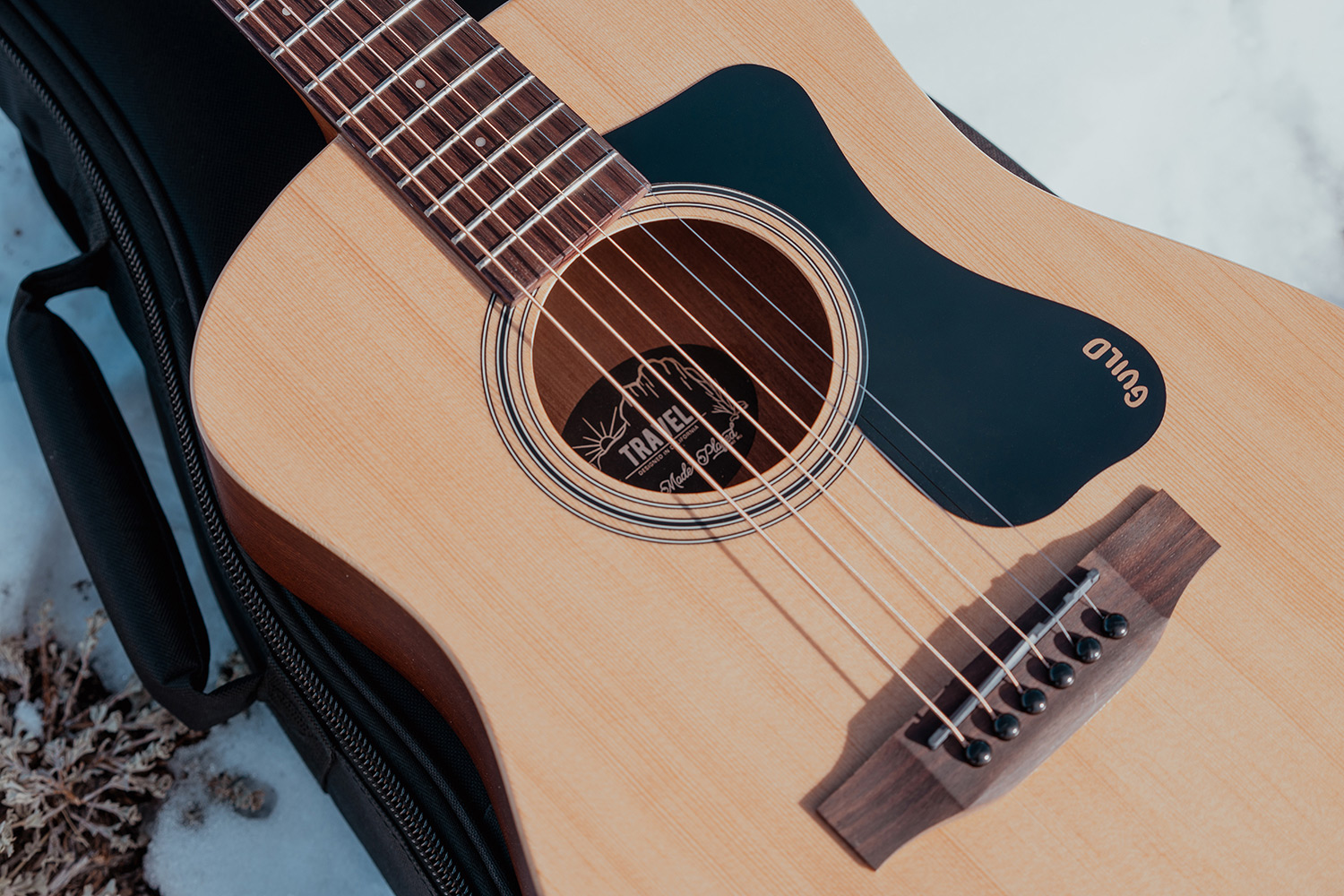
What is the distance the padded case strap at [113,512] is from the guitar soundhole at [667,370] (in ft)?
1.44

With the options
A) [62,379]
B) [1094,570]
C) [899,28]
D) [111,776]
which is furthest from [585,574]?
[899,28]

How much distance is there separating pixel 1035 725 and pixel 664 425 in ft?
1.56

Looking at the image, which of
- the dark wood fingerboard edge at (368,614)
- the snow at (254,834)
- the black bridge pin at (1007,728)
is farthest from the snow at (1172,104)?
the snow at (254,834)

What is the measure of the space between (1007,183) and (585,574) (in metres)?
0.53

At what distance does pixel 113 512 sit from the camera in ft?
3.08

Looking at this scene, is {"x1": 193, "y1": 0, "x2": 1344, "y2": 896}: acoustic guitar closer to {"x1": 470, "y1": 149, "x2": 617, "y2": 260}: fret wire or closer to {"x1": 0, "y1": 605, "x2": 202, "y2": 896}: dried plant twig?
{"x1": 470, "y1": 149, "x2": 617, "y2": 260}: fret wire

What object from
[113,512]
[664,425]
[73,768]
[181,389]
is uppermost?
[664,425]

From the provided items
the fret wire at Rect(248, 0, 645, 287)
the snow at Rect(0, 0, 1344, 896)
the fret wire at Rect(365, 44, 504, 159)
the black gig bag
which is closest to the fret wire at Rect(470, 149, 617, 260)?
the fret wire at Rect(248, 0, 645, 287)

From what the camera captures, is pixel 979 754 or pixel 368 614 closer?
pixel 979 754

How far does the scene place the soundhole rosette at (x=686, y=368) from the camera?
75 cm

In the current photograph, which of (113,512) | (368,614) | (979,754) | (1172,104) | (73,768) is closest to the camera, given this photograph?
(979,754)

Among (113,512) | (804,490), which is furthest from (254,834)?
(804,490)

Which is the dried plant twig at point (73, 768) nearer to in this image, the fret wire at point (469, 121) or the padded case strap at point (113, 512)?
the padded case strap at point (113, 512)

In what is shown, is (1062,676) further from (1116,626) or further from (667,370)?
(667,370)
